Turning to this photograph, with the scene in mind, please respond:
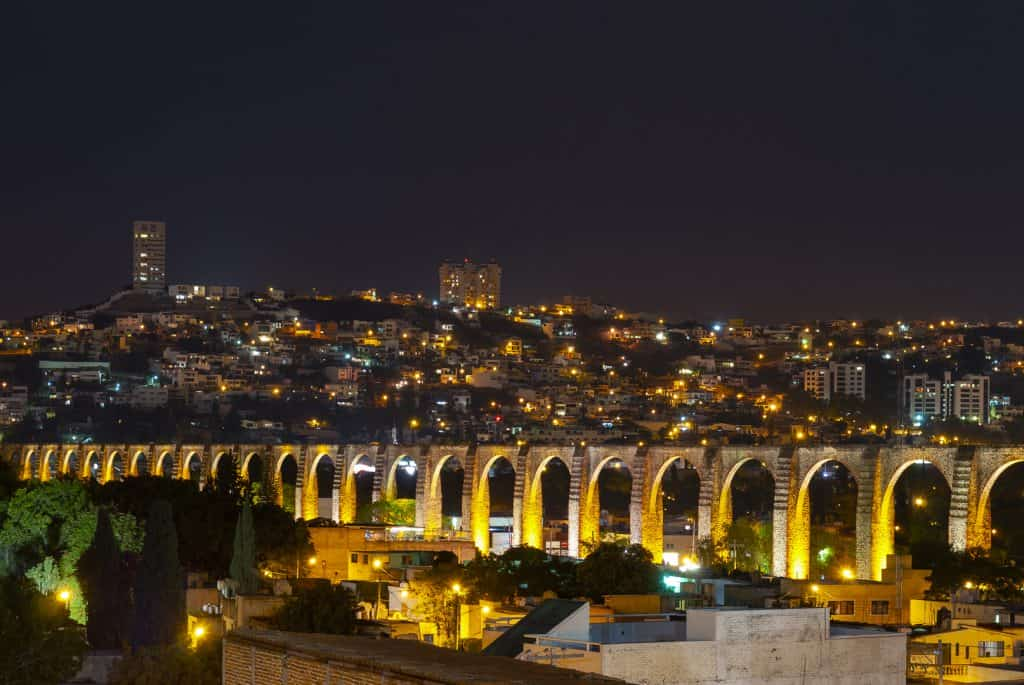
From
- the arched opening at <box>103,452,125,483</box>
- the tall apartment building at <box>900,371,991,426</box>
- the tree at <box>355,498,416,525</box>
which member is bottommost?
the tree at <box>355,498,416,525</box>

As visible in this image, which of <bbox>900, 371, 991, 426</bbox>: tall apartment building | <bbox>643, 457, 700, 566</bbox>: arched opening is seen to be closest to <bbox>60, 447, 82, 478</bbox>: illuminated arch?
<bbox>643, 457, 700, 566</bbox>: arched opening

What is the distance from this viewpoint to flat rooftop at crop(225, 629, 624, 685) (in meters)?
12.6

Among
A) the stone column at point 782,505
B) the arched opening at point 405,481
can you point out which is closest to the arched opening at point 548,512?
the arched opening at point 405,481

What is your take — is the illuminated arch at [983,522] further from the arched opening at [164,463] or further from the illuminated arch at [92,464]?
the illuminated arch at [92,464]

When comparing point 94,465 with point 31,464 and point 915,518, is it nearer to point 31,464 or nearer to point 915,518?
point 31,464

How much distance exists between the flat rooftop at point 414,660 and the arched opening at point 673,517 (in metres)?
38.2

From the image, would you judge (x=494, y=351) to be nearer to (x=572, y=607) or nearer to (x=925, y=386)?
(x=925, y=386)

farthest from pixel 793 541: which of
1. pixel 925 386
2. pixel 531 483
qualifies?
pixel 925 386

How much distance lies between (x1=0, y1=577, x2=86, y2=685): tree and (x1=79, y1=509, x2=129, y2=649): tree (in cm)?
270

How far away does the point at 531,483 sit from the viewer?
64125 mm

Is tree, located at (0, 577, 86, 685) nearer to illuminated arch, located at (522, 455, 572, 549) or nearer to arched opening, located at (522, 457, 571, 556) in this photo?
arched opening, located at (522, 457, 571, 556)

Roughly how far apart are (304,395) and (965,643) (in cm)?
13726

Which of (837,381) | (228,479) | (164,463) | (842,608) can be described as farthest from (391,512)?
(837,381)

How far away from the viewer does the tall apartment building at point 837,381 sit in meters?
155
